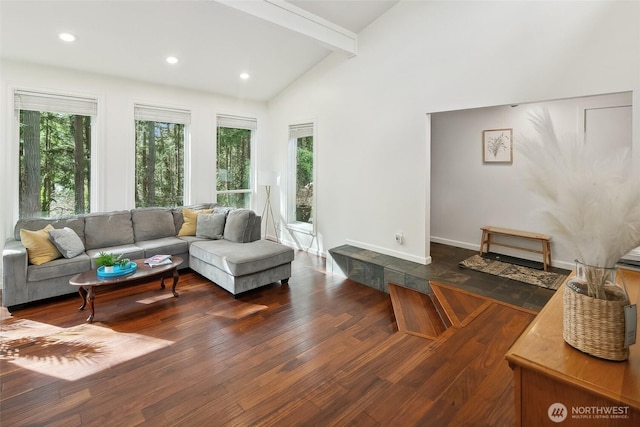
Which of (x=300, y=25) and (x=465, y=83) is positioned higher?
(x=300, y=25)

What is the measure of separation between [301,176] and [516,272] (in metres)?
3.60

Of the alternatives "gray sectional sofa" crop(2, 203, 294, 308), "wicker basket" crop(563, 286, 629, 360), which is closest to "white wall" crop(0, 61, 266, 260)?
"gray sectional sofa" crop(2, 203, 294, 308)

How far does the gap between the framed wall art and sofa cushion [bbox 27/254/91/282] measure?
5.21 meters

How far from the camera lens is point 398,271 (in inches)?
149

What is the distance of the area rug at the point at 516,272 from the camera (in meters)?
3.43

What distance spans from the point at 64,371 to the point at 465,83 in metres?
4.37

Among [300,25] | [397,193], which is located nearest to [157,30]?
[300,25]

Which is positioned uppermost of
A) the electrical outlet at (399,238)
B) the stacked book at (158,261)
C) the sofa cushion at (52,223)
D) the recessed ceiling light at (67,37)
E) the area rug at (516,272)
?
the recessed ceiling light at (67,37)

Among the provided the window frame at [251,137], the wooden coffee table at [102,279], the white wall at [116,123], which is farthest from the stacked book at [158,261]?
the window frame at [251,137]

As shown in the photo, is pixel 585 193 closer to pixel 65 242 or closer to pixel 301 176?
pixel 65 242

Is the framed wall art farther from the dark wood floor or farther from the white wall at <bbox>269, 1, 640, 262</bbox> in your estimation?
the dark wood floor

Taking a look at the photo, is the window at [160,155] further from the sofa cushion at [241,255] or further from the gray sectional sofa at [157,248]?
the sofa cushion at [241,255]

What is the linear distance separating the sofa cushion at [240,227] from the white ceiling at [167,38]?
223cm

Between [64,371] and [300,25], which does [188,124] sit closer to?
[300,25]
